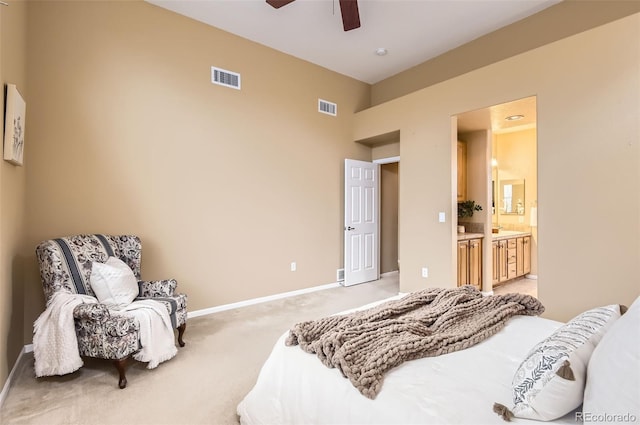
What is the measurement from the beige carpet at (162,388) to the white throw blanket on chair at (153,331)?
0.41 ft

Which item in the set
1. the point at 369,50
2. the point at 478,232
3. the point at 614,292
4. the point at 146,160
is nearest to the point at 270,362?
the point at 146,160

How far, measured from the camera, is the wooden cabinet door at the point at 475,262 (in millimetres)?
4301

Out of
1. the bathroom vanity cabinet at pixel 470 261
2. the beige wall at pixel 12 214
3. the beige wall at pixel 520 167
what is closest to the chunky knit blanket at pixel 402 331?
the beige wall at pixel 12 214

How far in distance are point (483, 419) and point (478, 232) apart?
157 inches

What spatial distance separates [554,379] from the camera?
0.99 metres

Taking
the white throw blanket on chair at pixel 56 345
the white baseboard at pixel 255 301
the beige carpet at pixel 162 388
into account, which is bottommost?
the beige carpet at pixel 162 388

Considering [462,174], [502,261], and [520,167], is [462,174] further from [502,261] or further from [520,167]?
[520,167]

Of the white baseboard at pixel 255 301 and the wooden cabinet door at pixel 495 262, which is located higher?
the wooden cabinet door at pixel 495 262

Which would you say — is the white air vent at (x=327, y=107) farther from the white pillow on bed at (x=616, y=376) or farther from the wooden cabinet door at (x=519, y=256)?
the white pillow on bed at (x=616, y=376)

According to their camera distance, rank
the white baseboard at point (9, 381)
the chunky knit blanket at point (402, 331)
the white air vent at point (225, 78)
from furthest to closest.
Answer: the white air vent at point (225, 78) < the white baseboard at point (9, 381) < the chunky knit blanket at point (402, 331)

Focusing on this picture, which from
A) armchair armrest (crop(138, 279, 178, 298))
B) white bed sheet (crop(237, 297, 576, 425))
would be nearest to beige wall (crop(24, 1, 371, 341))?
armchair armrest (crop(138, 279, 178, 298))

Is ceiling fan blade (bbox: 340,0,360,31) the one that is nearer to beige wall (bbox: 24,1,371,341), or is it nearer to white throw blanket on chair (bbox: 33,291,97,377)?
beige wall (bbox: 24,1,371,341)

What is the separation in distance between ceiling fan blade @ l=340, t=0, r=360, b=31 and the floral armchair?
2935mm

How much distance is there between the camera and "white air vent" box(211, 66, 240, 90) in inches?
152
